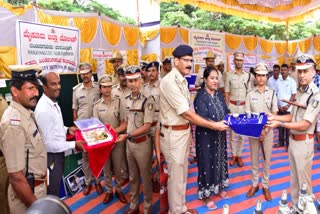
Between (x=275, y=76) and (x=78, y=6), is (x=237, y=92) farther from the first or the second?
(x=78, y=6)

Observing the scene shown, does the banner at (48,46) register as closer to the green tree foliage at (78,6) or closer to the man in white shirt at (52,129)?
the man in white shirt at (52,129)

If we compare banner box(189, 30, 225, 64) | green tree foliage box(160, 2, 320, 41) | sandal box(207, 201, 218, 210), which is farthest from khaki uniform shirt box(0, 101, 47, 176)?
green tree foliage box(160, 2, 320, 41)

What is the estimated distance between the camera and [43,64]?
13.9 ft

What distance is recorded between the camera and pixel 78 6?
16641 mm

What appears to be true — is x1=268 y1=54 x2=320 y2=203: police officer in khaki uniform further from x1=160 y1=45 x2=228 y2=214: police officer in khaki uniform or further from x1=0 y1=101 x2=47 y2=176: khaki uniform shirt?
x1=0 y1=101 x2=47 y2=176: khaki uniform shirt

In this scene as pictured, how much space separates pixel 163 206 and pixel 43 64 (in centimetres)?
270

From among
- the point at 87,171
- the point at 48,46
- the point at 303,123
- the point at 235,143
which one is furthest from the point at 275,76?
the point at 48,46

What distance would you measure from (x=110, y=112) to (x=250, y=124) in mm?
1784

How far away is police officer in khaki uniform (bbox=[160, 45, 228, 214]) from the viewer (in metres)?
2.84

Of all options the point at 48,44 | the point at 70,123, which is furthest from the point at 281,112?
the point at 48,44

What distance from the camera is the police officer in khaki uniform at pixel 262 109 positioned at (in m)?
3.57

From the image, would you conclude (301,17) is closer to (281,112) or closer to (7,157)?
(281,112)

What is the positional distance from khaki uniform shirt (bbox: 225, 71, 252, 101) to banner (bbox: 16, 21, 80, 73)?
2.69 m

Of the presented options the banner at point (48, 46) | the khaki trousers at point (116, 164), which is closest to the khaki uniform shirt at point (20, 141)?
the khaki trousers at point (116, 164)
